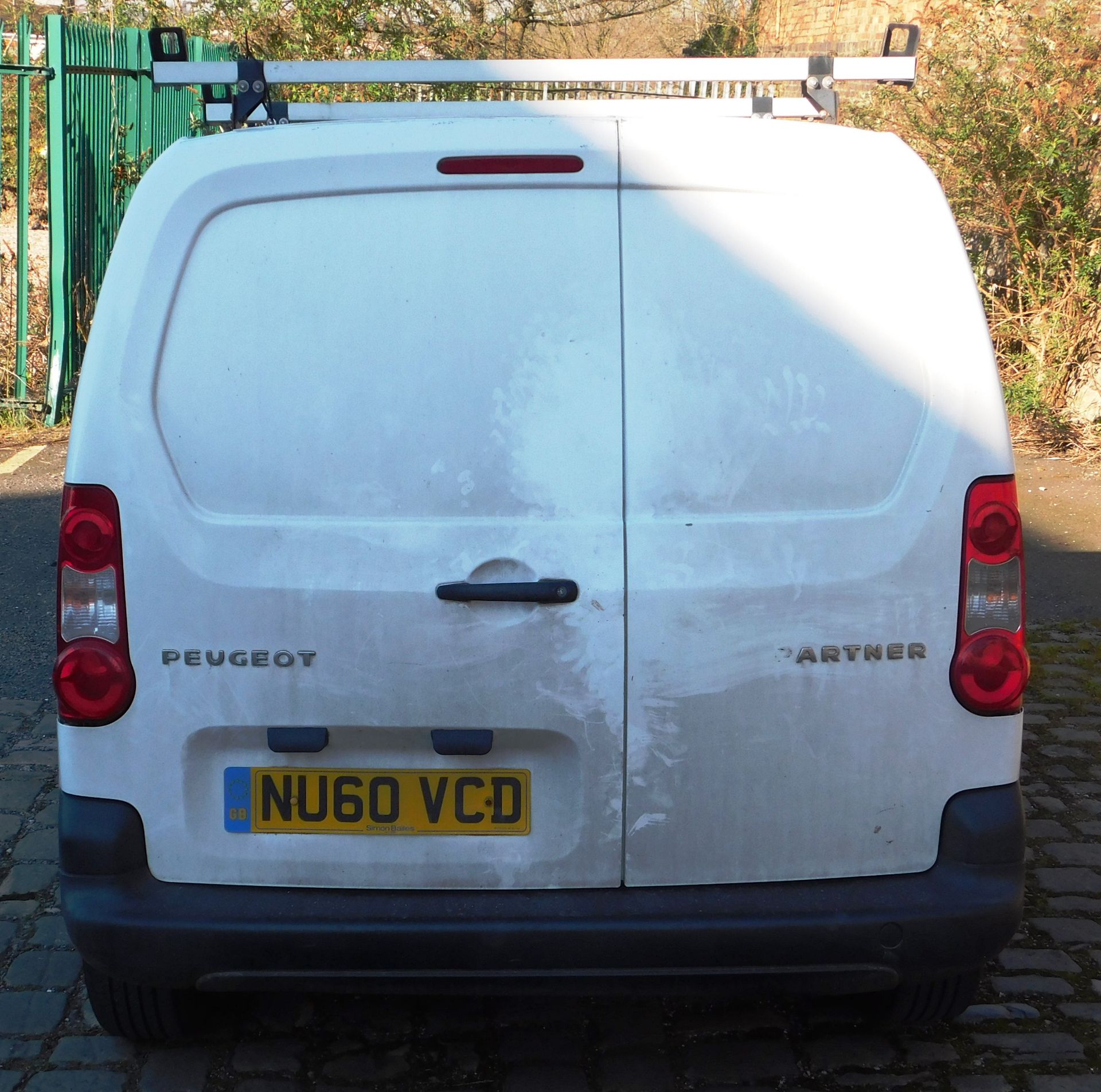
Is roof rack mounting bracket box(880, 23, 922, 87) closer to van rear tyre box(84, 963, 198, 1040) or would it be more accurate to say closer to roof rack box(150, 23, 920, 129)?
roof rack box(150, 23, 920, 129)

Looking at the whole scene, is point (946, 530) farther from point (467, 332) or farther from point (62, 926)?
point (62, 926)

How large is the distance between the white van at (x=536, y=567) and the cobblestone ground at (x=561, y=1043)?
0.53 metres

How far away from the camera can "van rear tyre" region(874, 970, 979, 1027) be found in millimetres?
2865

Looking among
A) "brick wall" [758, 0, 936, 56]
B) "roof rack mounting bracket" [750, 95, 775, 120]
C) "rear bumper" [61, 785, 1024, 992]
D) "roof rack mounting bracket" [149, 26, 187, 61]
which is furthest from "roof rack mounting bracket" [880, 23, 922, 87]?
"brick wall" [758, 0, 936, 56]

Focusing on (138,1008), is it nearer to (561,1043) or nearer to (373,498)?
(561,1043)

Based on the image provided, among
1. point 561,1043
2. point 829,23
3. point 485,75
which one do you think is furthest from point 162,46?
point 829,23

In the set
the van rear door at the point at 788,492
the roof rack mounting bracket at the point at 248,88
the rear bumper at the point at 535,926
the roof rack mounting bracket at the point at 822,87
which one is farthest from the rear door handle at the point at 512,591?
the roof rack mounting bracket at the point at 822,87

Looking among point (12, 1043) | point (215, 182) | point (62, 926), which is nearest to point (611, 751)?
point (215, 182)

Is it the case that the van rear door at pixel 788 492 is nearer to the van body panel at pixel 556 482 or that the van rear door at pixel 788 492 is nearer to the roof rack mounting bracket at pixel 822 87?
the van body panel at pixel 556 482

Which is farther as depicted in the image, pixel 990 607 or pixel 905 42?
pixel 905 42

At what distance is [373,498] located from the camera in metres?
2.38

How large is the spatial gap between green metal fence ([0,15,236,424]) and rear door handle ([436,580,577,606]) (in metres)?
7.90

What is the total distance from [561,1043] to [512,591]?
1243 mm

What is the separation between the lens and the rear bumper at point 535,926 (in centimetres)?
240
